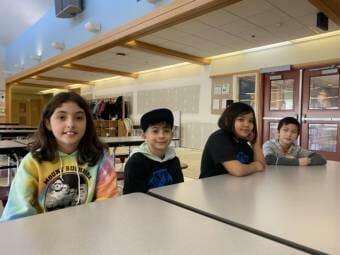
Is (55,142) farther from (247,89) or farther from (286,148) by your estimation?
(247,89)

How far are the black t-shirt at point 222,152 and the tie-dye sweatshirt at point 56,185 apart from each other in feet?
1.88

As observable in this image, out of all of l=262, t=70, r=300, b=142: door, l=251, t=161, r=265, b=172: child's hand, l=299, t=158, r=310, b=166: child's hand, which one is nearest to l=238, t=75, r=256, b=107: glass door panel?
l=262, t=70, r=300, b=142: door

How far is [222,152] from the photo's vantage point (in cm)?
153

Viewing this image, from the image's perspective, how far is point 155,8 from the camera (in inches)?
160

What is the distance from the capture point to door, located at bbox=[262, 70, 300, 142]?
5711mm

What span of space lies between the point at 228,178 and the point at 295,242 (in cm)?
70

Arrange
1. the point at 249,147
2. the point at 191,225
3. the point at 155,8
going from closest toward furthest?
the point at 191,225
the point at 249,147
the point at 155,8

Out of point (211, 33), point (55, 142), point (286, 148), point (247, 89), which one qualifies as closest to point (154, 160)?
point (55, 142)

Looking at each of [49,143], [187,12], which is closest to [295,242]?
[49,143]

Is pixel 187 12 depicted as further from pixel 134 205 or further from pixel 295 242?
pixel 295 242

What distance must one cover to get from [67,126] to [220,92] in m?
6.07

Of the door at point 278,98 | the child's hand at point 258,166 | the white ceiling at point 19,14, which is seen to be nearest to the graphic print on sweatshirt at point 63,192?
the child's hand at point 258,166

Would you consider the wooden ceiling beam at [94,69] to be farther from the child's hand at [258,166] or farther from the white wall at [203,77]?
the child's hand at [258,166]

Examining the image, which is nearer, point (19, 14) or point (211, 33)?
point (211, 33)
